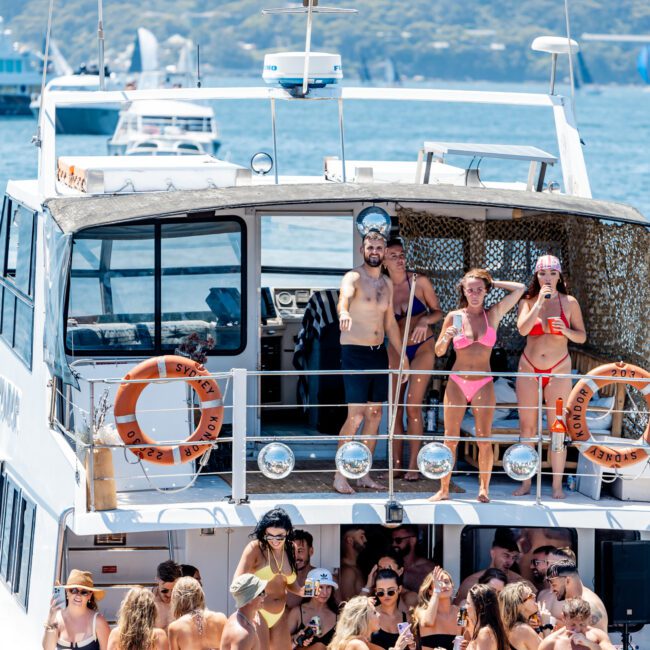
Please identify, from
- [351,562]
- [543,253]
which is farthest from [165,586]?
[543,253]

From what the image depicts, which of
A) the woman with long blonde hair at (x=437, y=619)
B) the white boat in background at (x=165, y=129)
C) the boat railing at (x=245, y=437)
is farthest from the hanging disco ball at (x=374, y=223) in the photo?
the white boat in background at (x=165, y=129)

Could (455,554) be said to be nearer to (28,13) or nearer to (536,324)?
(536,324)

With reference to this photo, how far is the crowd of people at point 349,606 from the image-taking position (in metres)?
8.12

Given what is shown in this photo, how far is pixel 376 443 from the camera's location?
1058 cm

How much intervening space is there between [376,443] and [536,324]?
1.65 metres

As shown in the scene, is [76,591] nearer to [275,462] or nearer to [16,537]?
[275,462]

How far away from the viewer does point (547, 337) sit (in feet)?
31.4

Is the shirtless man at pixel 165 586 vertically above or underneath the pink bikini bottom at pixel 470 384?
underneath

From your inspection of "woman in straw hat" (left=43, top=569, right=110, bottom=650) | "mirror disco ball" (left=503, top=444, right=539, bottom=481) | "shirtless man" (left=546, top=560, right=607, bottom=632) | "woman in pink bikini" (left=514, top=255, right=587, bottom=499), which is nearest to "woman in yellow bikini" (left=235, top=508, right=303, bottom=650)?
"woman in straw hat" (left=43, top=569, right=110, bottom=650)

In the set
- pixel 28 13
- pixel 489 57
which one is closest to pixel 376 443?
pixel 28 13

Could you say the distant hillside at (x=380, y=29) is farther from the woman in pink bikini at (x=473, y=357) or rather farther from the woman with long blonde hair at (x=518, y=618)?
the woman with long blonde hair at (x=518, y=618)

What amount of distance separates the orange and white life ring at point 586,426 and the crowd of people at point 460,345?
235 millimetres

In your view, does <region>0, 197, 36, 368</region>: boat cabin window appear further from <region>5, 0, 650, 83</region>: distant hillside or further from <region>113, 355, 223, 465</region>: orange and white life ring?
<region>5, 0, 650, 83</region>: distant hillside

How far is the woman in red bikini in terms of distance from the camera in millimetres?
9953
